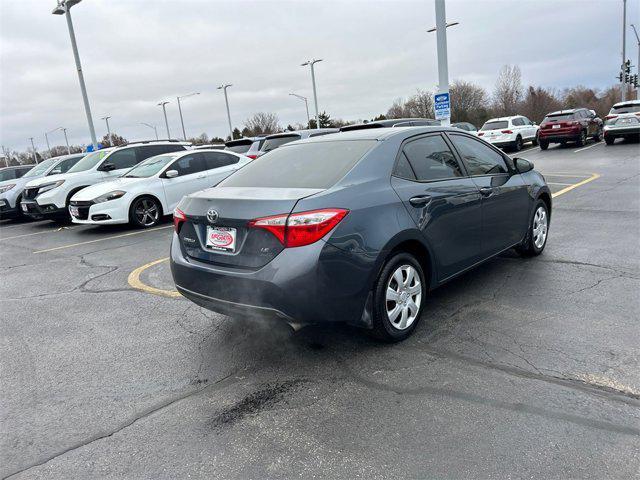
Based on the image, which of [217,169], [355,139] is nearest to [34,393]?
[355,139]

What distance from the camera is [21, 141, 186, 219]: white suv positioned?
12.0 m

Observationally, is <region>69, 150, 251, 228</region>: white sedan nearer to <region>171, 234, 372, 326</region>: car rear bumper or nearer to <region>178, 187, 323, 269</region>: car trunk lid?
<region>178, 187, 323, 269</region>: car trunk lid

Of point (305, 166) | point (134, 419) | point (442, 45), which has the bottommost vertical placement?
point (134, 419)

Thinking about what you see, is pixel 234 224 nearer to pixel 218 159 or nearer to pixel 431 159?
pixel 431 159

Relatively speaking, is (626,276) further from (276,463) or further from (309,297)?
(276,463)

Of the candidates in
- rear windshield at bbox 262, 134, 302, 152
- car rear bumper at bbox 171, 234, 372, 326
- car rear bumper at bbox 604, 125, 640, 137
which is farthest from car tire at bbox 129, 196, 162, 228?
car rear bumper at bbox 604, 125, 640, 137

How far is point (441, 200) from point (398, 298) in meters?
0.98

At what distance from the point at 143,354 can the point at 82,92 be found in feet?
69.8

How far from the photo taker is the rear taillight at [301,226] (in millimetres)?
3244

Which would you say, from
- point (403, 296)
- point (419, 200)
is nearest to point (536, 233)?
point (419, 200)

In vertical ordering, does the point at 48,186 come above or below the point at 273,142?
below

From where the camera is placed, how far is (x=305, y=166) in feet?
13.3

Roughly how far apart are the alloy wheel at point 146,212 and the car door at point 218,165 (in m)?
1.36

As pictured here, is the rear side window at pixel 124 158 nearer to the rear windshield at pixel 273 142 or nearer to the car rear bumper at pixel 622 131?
the rear windshield at pixel 273 142
